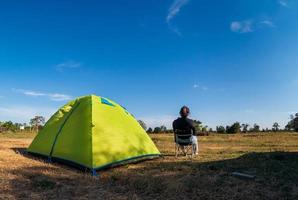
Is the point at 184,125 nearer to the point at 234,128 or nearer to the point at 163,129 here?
the point at 234,128

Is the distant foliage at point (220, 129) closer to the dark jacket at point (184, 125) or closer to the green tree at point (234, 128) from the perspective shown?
the green tree at point (234, 128)

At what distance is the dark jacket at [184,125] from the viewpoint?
12.4 m

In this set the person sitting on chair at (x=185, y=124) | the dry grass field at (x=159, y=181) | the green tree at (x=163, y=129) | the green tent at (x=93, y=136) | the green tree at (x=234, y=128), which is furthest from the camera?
the green tree at (x=163, y=129)

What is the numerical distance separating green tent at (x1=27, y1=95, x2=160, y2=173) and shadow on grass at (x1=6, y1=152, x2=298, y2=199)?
1.96 ft

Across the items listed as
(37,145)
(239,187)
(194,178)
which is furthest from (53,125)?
(239,187)

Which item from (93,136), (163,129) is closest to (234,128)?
(163,129)

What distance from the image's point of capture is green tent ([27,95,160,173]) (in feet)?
32.7

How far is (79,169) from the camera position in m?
9.80

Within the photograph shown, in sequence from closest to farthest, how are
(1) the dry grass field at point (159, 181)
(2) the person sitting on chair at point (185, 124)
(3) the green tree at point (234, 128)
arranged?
(1) the dry grass field at point (159, 181)
(2) the person sitting on chair at point (185, 124)
(3) the green tree at point (234, 128)

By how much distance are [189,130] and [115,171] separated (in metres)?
3.91

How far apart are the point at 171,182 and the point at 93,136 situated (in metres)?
3.47

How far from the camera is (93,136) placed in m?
10.2

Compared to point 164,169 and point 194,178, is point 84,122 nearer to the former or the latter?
point 164,169

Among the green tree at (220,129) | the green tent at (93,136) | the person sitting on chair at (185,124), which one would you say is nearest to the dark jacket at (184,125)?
the person sitting on chair at (185,124)
